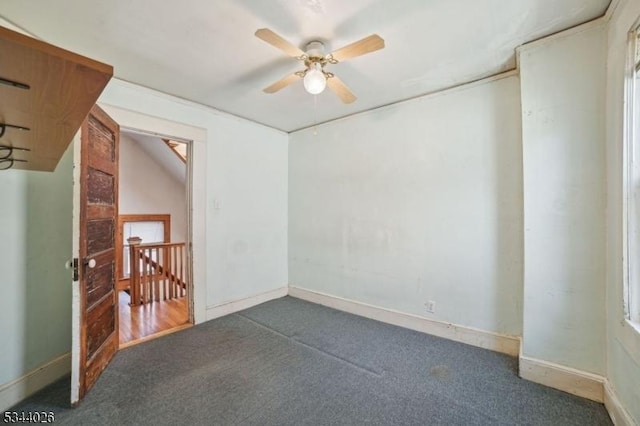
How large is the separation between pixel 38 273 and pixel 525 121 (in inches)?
147

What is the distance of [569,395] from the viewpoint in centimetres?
184

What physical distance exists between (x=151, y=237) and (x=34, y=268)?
4.08 metres

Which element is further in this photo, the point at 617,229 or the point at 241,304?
the point at 241,304

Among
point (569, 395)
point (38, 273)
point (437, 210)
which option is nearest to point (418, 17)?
point (437, 210)

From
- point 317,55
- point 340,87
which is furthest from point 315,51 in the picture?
point 340,87

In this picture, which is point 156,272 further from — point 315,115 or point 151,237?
point 315,115

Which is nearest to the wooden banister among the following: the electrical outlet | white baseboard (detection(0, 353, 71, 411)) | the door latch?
white baseboard (detection(0, 353, 71, 411))

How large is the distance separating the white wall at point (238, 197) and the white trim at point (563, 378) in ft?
9.51

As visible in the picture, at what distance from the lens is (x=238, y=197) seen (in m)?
3.49

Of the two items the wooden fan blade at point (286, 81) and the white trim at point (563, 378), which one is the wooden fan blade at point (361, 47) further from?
the white trim at point (563, 378)

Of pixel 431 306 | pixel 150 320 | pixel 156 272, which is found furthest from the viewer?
pixel 156 272

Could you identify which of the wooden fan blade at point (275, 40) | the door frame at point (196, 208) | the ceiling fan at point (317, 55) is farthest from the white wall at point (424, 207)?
the wooden fan blade at point (275, 40)

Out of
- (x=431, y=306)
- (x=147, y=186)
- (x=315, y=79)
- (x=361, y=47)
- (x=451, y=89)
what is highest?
(x=451, y=89)

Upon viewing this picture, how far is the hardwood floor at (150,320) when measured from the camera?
9.14 ft
